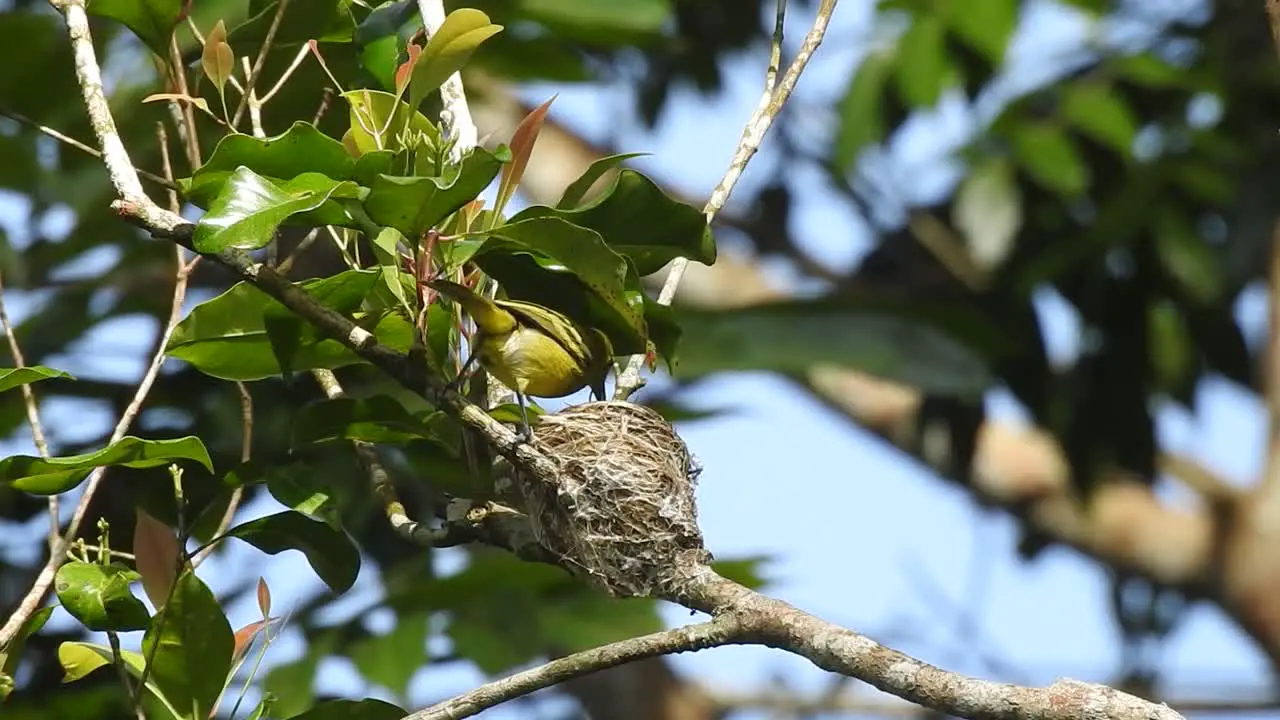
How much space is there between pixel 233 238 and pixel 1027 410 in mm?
3481

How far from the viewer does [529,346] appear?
1570 millimetres

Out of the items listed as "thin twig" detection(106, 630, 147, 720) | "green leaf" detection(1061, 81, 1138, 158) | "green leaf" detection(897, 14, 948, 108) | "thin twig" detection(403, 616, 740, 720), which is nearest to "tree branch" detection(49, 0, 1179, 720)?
"thin twig" detection(403, 616, 740, 720)

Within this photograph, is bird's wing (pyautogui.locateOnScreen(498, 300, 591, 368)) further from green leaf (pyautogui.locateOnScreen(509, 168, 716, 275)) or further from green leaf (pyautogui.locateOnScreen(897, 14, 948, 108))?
green leaf (pyautogui.locateOnScreen(897, 14, 948, 108))

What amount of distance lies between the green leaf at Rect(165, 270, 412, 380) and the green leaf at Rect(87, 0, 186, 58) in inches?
10.6

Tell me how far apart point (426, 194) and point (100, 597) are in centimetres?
48

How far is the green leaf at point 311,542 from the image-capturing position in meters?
1.60

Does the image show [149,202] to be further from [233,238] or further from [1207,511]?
[1207,511]

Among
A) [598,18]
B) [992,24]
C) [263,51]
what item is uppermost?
[992,24]

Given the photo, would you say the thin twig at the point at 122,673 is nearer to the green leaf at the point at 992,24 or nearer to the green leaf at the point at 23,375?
the green leaf at the point at 23,375

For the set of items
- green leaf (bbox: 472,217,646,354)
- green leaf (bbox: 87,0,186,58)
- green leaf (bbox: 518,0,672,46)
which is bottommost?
green leaf (bbox: 472,217,646,354)

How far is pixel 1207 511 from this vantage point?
5.34 m

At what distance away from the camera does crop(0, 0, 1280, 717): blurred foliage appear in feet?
5.38

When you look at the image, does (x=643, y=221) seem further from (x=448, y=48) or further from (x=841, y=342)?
(x=841, y=342)

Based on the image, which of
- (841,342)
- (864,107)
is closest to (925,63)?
(864,107)
